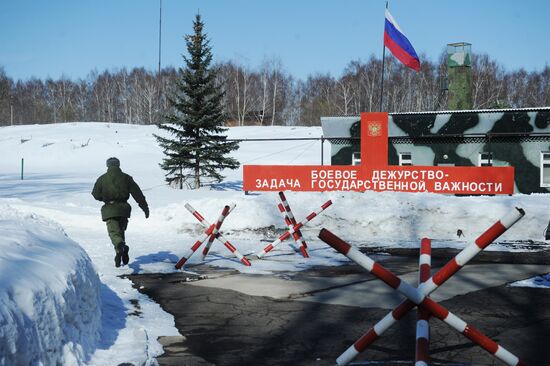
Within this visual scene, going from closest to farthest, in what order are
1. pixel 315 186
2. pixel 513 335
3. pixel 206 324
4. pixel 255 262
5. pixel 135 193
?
Answer: pixel 513 335, pixel 206 324, pixel 135 193, pixel 255 262, pixel 315 186

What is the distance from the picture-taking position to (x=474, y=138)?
27.6 meters

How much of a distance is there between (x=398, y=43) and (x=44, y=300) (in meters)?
25.3

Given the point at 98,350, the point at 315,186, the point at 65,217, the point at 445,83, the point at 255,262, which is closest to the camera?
the point at 98,350

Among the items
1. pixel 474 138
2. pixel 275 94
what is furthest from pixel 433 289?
pixel 275 94

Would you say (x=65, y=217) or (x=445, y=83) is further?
(x=445, y=83)

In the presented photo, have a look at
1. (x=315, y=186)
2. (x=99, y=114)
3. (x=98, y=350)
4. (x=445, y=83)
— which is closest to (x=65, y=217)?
(x=315, y=186)

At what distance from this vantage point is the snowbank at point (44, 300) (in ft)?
12.0

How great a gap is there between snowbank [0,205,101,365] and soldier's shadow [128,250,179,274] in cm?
414

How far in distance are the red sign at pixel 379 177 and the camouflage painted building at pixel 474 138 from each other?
14.4ft

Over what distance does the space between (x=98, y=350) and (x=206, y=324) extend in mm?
1686

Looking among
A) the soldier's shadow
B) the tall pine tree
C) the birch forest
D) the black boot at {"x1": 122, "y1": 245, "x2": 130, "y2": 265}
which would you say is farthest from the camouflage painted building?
the birch forest

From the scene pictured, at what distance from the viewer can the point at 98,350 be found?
5.26 meters

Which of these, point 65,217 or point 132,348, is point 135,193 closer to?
point 132,348

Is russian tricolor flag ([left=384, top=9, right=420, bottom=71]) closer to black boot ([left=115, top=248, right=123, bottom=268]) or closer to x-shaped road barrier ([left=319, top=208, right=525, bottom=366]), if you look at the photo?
black boot ([left=115, top=248, right=123, bottom=268])
